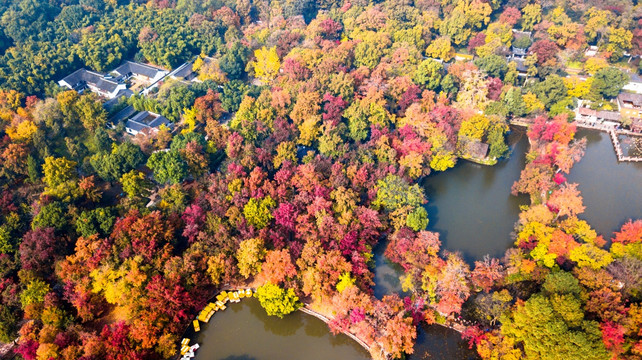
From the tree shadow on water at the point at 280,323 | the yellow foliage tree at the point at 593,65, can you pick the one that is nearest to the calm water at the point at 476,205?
the tree shadow on water at the point at 280,323

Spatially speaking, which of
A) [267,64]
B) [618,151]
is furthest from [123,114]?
[618,151]

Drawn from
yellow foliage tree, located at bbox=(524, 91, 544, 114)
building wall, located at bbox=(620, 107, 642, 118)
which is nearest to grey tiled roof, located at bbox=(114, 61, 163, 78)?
yellow foliage tree, located at bbox=(524, 91, 544, 114)

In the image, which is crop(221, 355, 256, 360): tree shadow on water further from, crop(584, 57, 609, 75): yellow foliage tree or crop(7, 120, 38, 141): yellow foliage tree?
crop(584, 57, 609, 75): yellow foliage tree

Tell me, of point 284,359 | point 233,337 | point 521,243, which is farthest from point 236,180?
point 521,243

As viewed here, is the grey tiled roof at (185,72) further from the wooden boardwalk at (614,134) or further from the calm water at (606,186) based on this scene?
the calm water at (606,186)

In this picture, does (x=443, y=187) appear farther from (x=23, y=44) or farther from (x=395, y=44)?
(x=23, y=44)

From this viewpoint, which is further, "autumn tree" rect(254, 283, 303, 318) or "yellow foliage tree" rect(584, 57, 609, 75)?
"yellow foliage tree" rect(584, 57, 609, 75)

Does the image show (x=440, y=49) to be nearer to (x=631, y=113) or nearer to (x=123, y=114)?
(x=631, y=113)
